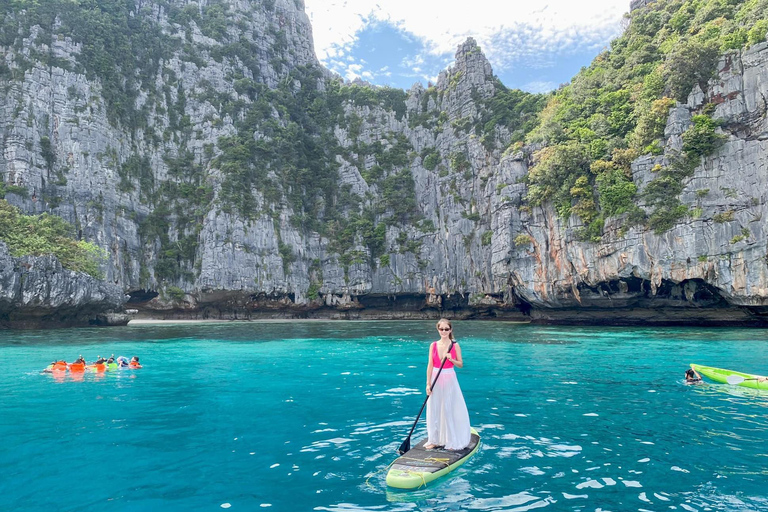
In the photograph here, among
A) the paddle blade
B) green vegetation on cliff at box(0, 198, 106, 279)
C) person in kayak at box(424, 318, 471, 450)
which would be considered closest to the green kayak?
person in kayak at box(424, 318, 471, 450)

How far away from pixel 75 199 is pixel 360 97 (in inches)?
1652

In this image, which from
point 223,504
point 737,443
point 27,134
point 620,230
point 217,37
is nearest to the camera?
point 223,504

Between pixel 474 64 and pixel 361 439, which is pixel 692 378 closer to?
pixel 361 439

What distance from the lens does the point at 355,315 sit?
60219 mm

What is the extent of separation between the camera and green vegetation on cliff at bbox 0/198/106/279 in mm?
36000

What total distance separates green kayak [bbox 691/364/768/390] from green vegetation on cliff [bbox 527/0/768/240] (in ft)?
78.9

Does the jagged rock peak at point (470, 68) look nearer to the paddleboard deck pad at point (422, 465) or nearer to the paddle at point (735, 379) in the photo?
the paddle at point (735, 379)

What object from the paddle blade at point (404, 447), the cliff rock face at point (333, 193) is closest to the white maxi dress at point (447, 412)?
the paddle blade at point (404, 447)

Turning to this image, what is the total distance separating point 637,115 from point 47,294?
49603mm

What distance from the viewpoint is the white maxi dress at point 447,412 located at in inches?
265

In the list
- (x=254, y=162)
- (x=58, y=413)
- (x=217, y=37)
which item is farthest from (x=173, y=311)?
(x=58, y=413)

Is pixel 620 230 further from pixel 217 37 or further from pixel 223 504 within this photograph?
pixel 217 37

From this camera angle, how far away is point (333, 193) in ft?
213

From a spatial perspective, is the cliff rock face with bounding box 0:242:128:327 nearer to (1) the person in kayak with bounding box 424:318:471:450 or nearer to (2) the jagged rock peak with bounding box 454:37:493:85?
(1) the person in kayak with bounding box 424:318:471:450
